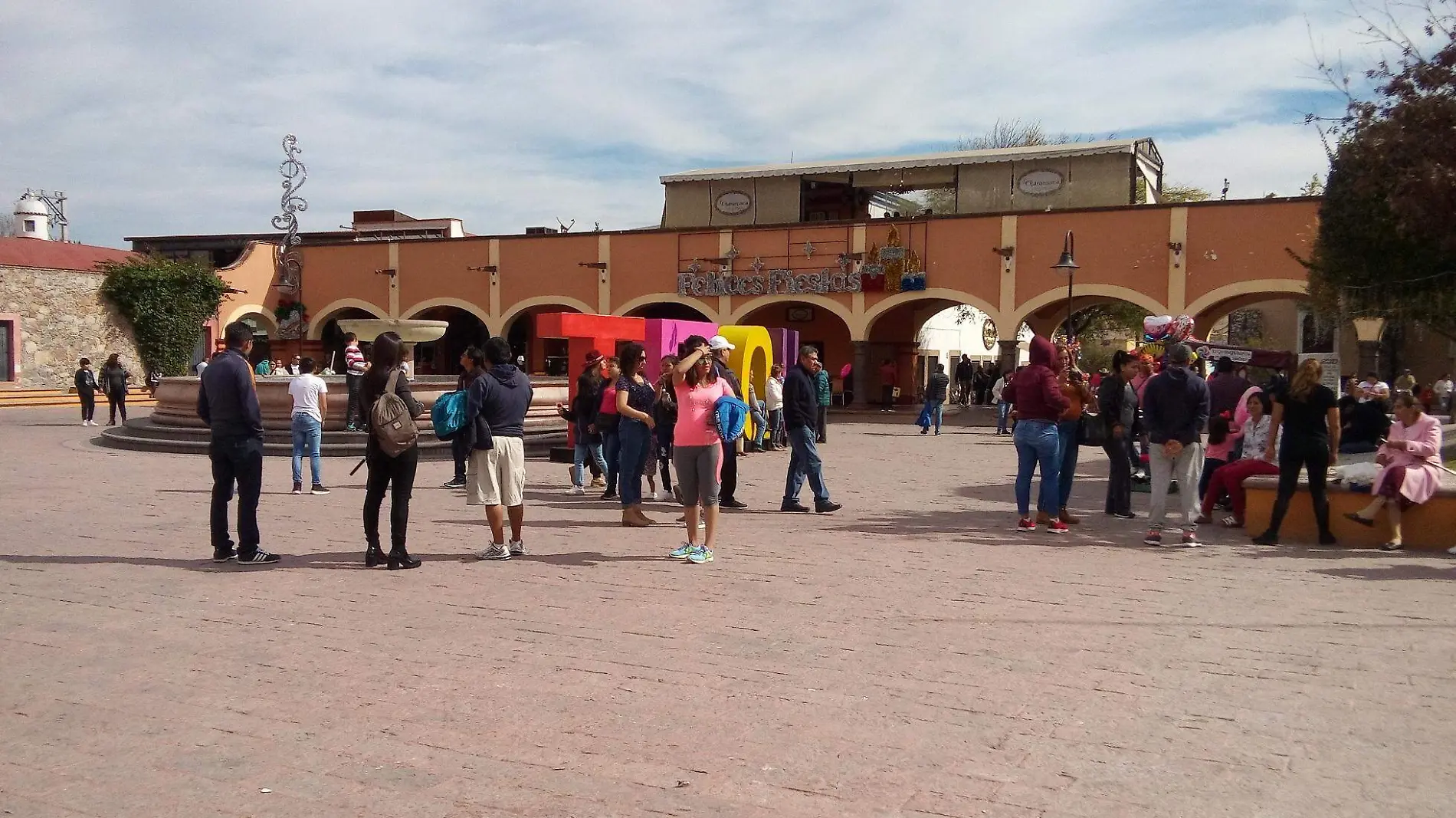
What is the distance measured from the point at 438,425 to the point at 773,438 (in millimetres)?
12308

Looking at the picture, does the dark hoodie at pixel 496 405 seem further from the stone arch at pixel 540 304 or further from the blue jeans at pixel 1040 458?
the stone arch at pixel 540 304

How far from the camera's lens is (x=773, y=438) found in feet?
65.9

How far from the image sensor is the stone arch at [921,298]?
2908 centimetres

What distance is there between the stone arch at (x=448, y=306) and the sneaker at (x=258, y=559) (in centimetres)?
2753

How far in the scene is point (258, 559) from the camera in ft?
25.6

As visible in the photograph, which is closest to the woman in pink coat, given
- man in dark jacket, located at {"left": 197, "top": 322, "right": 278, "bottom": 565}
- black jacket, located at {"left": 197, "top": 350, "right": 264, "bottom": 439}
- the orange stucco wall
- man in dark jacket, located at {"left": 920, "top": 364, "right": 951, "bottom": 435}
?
man in dark jacket, located at {"left": 197, "top": 322, "right": 278, "bottom": 565}

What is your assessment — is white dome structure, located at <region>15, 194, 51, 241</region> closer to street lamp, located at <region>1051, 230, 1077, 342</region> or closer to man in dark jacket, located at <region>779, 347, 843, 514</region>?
street lamp, located at <region>1051, 230, 1077, 342</region>

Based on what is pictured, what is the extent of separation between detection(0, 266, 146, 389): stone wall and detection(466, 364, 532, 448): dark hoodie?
31533 mm

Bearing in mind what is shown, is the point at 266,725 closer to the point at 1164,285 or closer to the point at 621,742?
the point at 621,742

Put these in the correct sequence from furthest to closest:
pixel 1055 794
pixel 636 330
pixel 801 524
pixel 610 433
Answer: pixel 636 330, pixel 610 433, pixel 801 524, pixel 1055 794

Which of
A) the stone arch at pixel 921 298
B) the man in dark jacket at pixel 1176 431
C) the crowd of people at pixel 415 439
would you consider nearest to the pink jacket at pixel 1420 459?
the man in dark jacket at pixel 1176 431

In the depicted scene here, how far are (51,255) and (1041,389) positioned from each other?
35157mm

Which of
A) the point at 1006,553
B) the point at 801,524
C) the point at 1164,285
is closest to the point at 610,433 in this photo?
the point at 801,524

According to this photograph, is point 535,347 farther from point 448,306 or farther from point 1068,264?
point 1068,264
